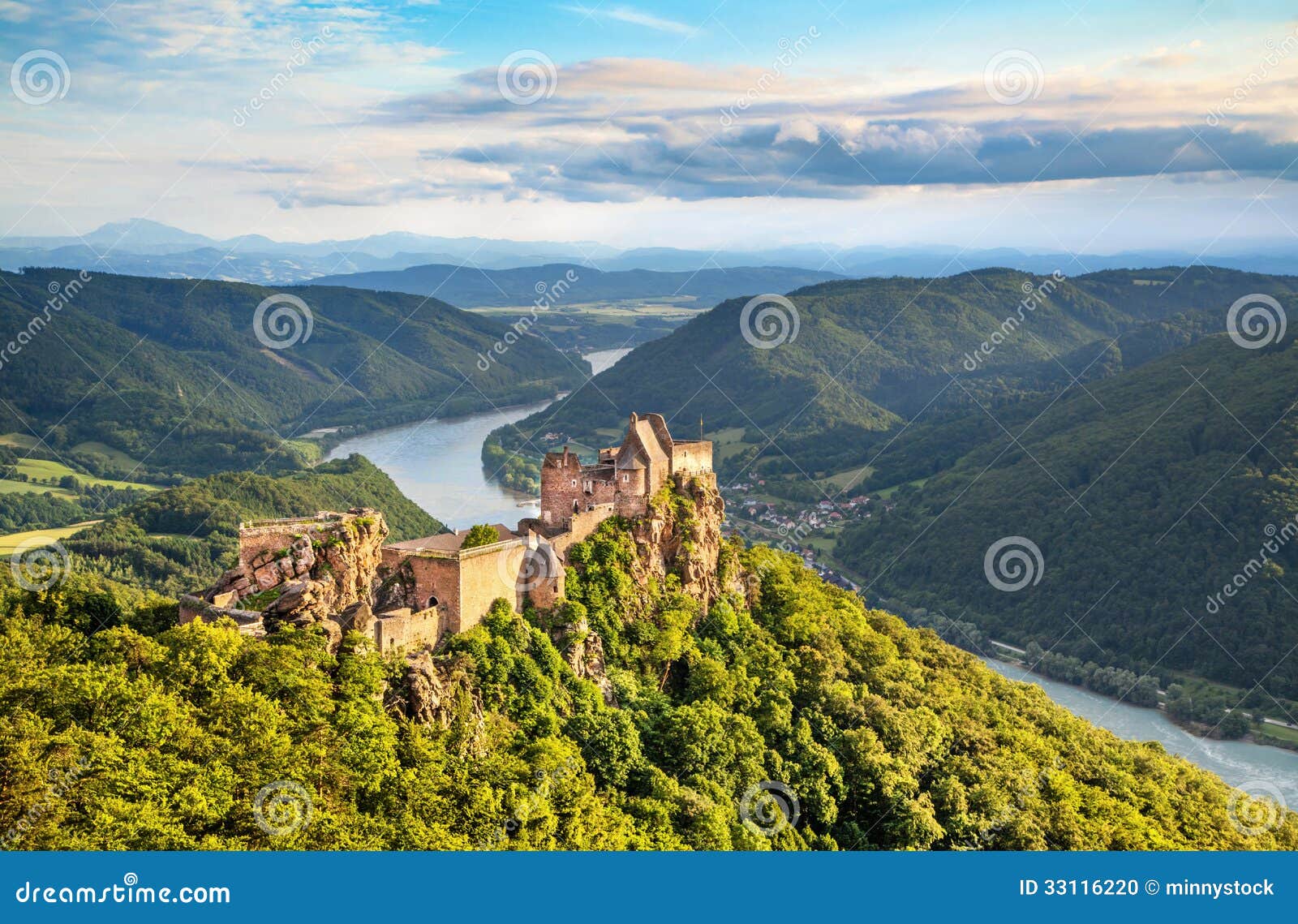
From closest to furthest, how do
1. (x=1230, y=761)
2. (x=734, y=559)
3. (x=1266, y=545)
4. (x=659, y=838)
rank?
(x=659, y=838) < (x=734, y=559) < (x=1230, y=761) < (x=1266, y=545)

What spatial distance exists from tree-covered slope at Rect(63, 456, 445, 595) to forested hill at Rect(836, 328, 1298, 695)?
48.0m

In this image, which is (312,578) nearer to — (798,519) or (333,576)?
(333,576)

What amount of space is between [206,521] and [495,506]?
2597 cm

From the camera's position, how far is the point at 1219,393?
125000 millimetres

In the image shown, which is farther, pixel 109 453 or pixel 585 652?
pixel 109 453

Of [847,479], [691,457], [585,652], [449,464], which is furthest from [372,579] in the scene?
[847,479]

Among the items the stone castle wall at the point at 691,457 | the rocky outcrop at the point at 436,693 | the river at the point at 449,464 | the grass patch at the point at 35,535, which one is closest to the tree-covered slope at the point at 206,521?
the grass patch at the point at 35,535

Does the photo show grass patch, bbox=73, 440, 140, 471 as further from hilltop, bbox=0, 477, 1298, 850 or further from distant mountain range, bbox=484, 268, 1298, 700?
hilltop, bbox=0, 477, 1298, 850

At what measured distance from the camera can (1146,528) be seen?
115 metres

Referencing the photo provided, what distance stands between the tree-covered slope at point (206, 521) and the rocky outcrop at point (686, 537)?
4910cm

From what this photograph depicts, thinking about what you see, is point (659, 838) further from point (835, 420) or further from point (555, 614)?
point (835, 420)

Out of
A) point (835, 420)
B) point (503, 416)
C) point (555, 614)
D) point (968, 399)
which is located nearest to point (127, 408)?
point (503, 416)

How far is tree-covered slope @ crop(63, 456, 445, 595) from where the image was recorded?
96.5 metres

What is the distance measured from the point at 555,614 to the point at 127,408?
143 metres
